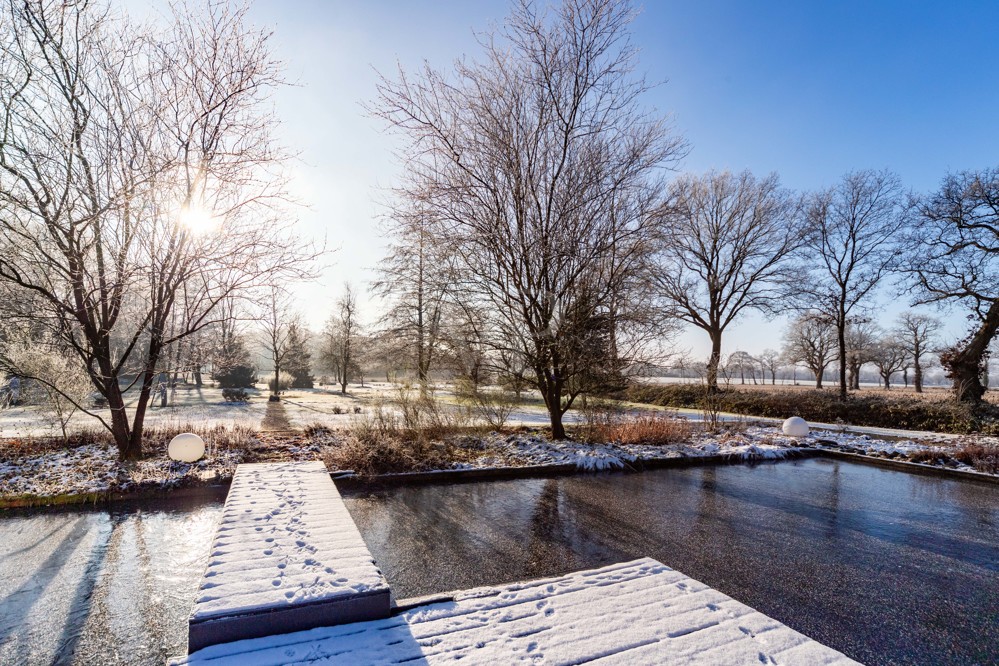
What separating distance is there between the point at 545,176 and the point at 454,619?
7.45 meters

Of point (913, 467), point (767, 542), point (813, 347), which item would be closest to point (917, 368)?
point (813, 347)

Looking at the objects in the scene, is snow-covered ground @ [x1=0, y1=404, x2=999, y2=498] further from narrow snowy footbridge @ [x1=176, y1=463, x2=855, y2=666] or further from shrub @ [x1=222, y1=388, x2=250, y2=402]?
shrub @ [x1=222, y1=388, x2=250, y2=402]

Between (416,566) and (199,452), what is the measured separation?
4.22 metres

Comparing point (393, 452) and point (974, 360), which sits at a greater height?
point (974, 360)

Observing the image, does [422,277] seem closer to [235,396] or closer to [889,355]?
[235,396]

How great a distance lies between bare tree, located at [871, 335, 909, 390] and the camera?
1382 inches

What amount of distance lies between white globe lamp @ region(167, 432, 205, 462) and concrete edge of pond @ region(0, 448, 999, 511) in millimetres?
740

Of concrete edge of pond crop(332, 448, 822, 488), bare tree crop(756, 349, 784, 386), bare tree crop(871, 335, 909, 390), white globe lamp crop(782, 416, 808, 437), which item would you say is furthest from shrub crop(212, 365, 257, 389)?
bare tree crop(871, 335, 909, 390)

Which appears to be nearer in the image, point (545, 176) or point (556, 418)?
point (545, 176)

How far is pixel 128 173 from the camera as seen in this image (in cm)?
587

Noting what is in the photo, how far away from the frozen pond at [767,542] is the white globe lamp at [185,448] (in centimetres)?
238

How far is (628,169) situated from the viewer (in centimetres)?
844

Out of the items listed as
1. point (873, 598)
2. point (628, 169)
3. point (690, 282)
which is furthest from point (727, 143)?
point (690, 282)

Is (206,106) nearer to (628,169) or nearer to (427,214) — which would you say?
(427,214)
